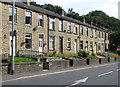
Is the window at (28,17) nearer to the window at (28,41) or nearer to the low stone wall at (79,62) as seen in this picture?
the window at (28,41)

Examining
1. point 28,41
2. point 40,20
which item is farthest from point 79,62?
point 40,20

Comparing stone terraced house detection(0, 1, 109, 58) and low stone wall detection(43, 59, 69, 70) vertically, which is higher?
stone terraced house detection(0, 1, 109, 58)

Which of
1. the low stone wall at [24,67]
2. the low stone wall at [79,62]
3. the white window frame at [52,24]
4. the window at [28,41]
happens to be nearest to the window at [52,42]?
the white window frame at [52,24]

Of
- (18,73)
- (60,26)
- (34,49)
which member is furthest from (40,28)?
(18,73)

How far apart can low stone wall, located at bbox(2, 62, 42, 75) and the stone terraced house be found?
15.4 feet

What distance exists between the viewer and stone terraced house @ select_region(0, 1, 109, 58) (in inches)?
791

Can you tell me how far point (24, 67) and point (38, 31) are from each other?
9.96 meters

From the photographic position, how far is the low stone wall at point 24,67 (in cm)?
1403

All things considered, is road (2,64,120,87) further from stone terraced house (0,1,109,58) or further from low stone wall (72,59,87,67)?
low stone wall (72,59,87,67)

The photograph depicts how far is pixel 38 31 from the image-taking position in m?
24.7

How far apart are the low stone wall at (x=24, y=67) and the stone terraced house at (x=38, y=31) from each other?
470 cm

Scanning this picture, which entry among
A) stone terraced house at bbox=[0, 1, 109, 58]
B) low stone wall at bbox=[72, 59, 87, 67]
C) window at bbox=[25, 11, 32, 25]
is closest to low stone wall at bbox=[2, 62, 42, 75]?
stone terraced house at bbox=[0, 1, 109, 58]

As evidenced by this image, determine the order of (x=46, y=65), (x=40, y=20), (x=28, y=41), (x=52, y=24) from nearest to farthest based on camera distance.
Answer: (x=46, y=65) → (x=28, y=41) → (x=40, y=20) → (x=52, y=24)

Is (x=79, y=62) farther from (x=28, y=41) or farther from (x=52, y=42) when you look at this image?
(x=28, y=41)
